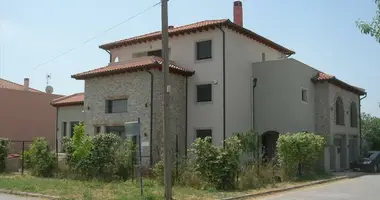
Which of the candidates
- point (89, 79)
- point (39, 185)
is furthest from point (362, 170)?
point (39, 185)

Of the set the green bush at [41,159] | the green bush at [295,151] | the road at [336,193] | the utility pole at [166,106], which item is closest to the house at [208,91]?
the green bush at [41,159]

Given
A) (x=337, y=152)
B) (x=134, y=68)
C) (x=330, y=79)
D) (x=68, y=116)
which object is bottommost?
(x=337, y=152)

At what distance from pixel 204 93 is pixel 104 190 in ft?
36.8

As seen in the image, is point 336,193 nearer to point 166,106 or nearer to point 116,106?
point 166,106

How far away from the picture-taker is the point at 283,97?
27.2 metres

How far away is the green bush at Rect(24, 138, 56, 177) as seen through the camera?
72.9ft

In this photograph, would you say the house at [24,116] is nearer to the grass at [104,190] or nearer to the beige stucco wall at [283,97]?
the beige stucco wall at [283,97]

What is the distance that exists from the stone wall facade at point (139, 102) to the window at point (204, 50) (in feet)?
5.50

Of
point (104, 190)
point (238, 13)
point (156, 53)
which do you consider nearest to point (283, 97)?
point (238, 13)

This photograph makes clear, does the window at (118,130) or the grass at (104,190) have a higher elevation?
the window at (118,130)

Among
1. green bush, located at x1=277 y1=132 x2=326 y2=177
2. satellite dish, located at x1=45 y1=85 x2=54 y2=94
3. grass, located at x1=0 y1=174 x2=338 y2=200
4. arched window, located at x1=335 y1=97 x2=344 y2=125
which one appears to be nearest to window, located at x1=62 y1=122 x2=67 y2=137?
satellite dish, located at x1=45 y1=85 x2=54 y2=94

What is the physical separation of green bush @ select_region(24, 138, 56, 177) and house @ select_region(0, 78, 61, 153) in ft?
41.8

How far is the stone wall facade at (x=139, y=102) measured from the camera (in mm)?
23375

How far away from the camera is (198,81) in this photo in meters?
25.9
